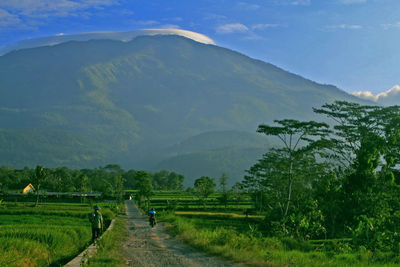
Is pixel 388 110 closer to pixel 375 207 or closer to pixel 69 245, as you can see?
pixel 375 207

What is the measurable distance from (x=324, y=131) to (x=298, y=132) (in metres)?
3.07

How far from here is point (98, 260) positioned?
47.0 ft

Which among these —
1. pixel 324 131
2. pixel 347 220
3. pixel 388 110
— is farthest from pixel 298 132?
pixel 347 220

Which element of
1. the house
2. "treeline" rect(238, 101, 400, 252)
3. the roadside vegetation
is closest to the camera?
the roadside vegetation

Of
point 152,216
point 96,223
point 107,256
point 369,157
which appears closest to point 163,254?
point 107,256

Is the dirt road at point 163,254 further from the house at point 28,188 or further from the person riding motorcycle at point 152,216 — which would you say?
the house at point 28,188

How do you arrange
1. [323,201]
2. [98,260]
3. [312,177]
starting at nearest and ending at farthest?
[98,260]
[323,201]
[312,177]

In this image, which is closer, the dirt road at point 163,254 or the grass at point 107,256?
the grass at point 107,256

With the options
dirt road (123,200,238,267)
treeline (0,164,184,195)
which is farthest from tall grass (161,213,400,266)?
treeline (0,164,184,195)

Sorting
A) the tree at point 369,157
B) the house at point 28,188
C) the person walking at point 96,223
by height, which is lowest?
the house at point 28,188

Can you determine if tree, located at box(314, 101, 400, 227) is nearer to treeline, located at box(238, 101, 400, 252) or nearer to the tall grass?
treeline, located at box(238, 101, 400, 252)

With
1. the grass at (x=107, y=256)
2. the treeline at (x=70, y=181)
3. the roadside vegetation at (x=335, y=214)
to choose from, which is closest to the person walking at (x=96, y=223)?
the grass at (x=107, y=256)

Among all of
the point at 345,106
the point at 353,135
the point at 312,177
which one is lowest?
the point at 312,177

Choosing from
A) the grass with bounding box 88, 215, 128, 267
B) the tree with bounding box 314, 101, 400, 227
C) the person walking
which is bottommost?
the grass with bounding box 88, 215, 128, 267
